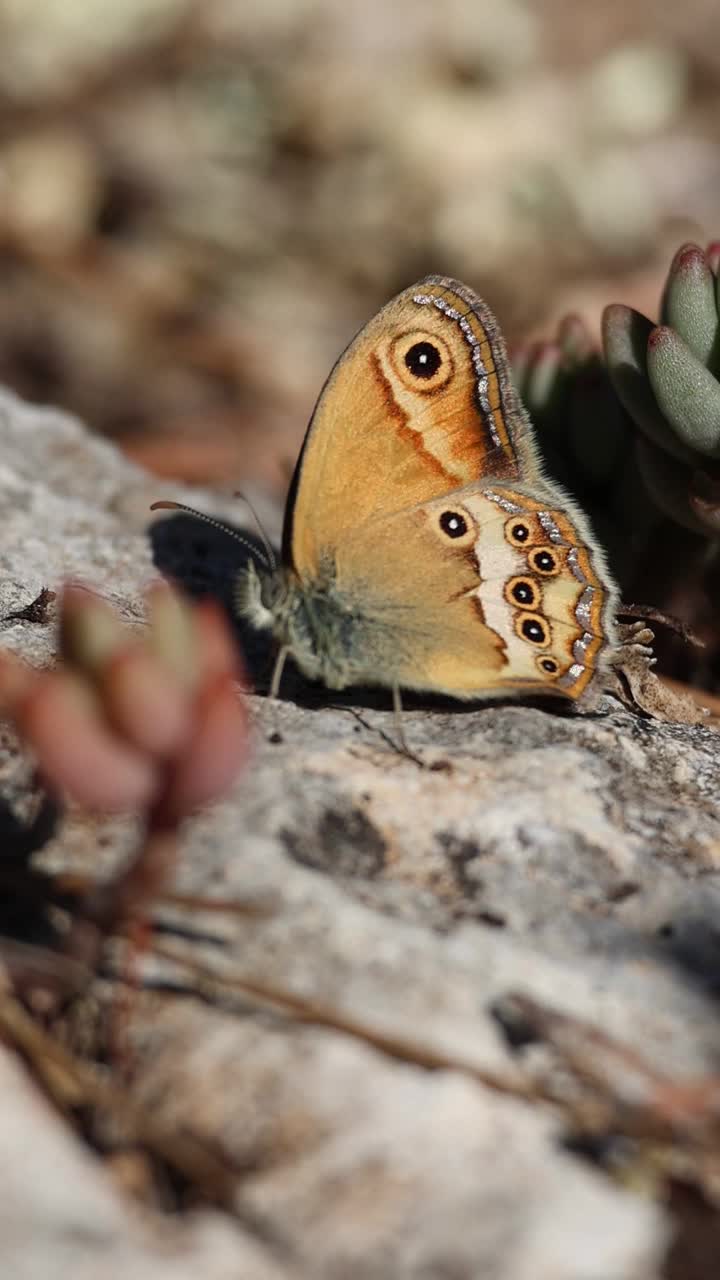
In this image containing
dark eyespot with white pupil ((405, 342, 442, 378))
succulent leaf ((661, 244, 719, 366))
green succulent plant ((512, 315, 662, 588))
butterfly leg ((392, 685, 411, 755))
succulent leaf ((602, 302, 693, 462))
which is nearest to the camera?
butterfly leg ((392, 685, 411, 755))

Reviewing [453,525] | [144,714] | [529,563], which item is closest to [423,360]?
[453,525]

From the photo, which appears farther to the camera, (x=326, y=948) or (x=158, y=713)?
(x=326, y=948)

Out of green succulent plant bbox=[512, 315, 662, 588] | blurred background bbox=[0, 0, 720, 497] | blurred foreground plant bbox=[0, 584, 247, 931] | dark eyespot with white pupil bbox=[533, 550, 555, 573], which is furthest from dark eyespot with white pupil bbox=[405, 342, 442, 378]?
blurred background bbox=[0, 0, 720, 497]

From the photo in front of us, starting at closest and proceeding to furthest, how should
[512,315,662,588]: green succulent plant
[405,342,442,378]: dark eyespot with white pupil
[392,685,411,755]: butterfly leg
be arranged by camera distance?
[392,685,411,755]: butterfly leg < [405,342,442,378]: dark eyespot with white pupil < [512,315,662,588]: green succulent plant

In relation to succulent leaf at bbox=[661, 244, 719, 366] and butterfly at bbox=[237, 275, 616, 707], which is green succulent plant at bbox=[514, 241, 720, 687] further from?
butterfly at bbox=[237, 275, 616, 707]

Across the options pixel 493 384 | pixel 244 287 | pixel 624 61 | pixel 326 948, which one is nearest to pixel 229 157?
pixel 244 287

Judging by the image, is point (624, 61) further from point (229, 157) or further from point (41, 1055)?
point (41, 1055)

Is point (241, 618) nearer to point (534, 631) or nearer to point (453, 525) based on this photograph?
point (453, 525)
